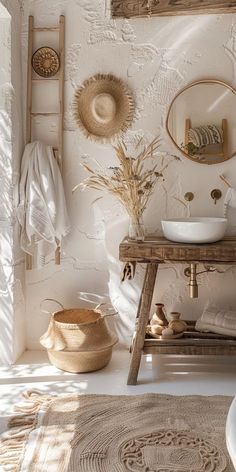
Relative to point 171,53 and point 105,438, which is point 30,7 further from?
point 105,438

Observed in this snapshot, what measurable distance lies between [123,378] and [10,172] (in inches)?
56.8

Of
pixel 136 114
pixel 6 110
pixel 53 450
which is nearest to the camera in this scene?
pixel 53 450

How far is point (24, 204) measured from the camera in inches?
133

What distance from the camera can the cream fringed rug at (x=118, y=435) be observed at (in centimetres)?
214

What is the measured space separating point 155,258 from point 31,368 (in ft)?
3.63

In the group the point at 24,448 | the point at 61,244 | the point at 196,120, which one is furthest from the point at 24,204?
the point at 24,448

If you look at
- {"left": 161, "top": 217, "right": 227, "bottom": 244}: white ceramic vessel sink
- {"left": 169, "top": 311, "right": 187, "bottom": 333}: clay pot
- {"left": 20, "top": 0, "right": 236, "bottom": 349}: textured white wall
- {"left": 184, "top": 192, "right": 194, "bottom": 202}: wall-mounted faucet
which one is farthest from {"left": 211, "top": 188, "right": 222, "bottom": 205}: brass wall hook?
{"left": 169, "top": 311, "right": 187, "bottom": 333}: clay pot

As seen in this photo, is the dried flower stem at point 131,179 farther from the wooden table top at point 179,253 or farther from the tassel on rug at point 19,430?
the tassel on rug at point 19,430

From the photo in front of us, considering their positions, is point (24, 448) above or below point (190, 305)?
below

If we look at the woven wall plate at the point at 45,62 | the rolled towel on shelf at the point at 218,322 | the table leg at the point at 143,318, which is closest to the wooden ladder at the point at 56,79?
the woven wall plate at the point at 45,62

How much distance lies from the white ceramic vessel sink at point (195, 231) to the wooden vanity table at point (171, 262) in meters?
0.04

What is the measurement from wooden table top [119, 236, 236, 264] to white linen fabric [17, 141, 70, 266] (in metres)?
0.66

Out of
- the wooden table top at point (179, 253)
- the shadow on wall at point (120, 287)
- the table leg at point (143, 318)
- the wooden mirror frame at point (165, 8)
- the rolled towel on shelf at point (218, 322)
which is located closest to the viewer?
the wooden table top at point (179, 253)

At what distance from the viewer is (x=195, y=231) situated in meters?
2.92
